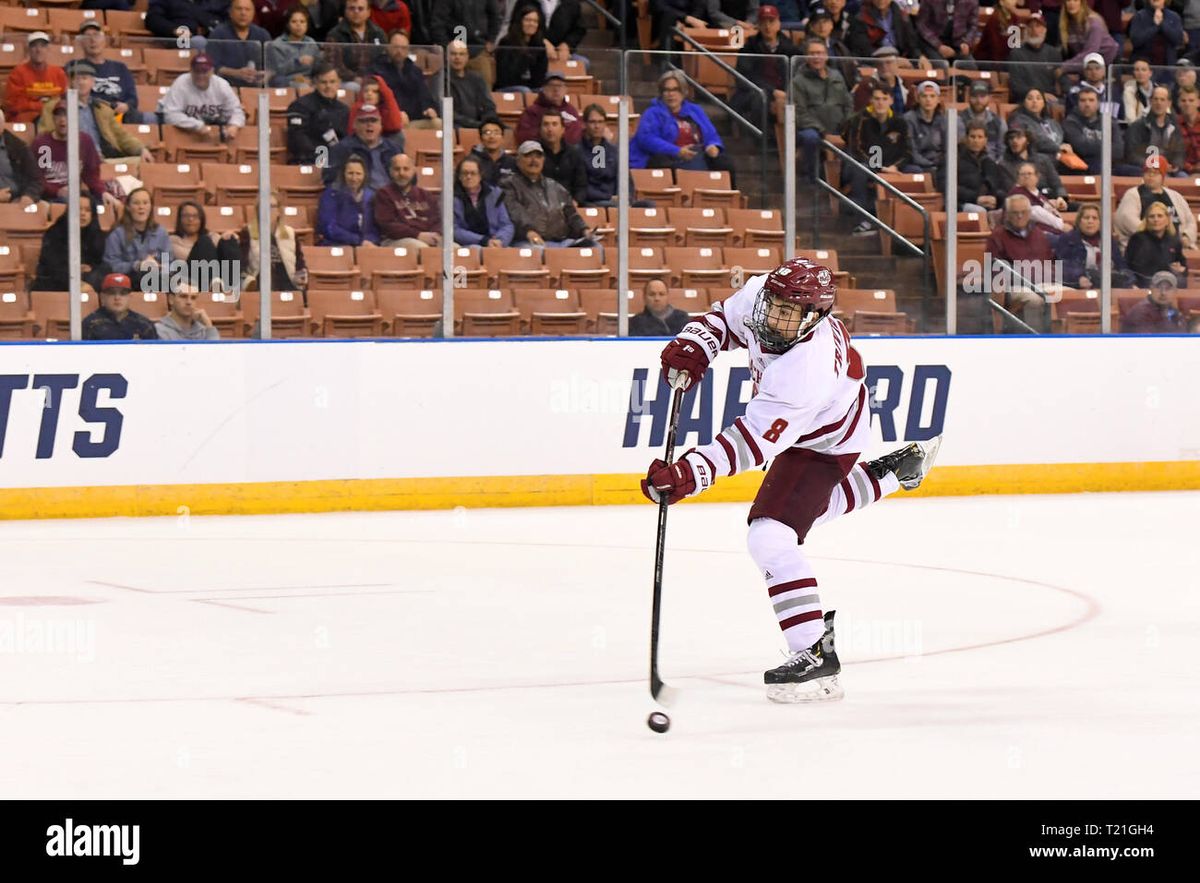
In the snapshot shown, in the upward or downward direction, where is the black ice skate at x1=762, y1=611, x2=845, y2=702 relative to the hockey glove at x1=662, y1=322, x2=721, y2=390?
downward

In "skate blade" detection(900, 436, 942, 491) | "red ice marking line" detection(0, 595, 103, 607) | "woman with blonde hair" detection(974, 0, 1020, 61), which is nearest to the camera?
"skate blade" detection(900, 436, 942, 491)

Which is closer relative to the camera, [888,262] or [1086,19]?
[888,262]

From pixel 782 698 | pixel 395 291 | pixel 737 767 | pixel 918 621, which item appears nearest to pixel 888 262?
pixel 395 291

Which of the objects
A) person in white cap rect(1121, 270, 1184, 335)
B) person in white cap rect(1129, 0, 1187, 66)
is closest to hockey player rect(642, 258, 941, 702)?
person in white cap rect(1121, 270, 1184, 335)

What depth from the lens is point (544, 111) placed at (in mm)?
12953

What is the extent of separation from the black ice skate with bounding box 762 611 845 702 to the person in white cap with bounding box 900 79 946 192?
7.93m

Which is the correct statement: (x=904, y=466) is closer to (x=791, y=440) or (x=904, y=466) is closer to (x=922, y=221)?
(x=791, y=440)

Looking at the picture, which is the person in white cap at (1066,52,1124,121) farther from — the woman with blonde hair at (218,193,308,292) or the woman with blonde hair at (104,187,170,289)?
the woman with blonde hair at (104,187,170,289)

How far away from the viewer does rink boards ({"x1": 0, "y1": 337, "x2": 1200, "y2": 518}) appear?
1170 cm

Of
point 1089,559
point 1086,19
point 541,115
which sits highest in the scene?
point 1086,19

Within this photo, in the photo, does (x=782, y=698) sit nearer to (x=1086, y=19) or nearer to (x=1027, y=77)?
(x=1027, y=77)

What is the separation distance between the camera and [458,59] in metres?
13.3

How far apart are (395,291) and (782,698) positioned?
6.73 metres

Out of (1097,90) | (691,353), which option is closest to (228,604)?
(691,353)
